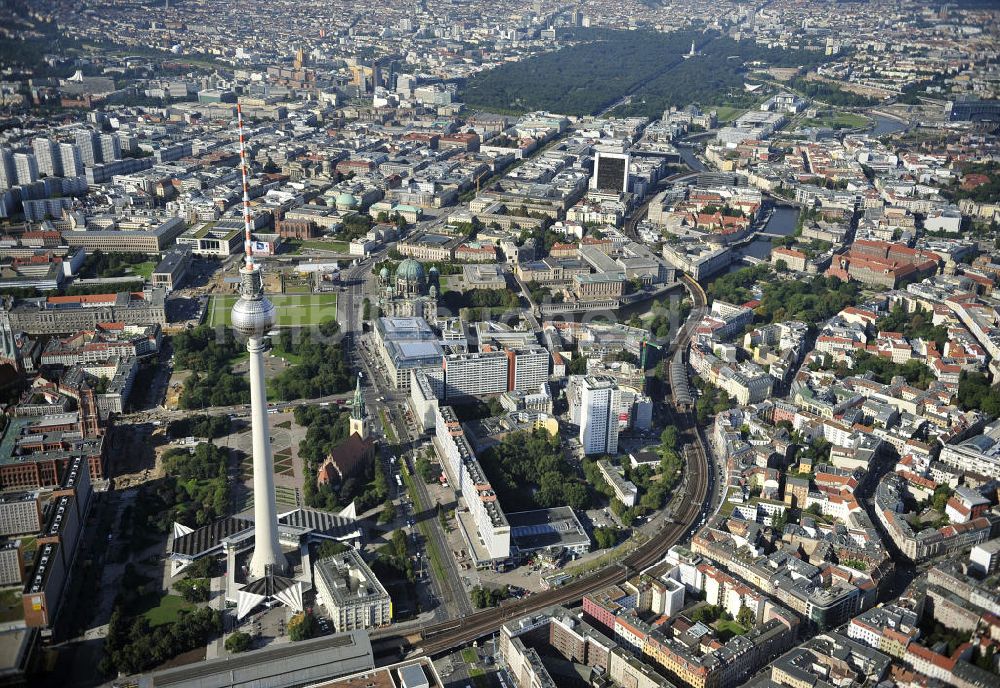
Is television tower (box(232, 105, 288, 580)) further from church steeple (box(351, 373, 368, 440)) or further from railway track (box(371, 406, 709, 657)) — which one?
church steeple (box(351, 373, 368, 440))

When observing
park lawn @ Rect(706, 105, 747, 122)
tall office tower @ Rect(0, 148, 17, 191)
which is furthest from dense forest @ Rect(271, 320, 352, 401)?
park lawn @ Rect(706, 105, 747, 122)

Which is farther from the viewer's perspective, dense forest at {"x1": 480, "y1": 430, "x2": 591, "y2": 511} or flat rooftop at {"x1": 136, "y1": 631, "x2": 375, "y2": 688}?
dense forest at {"x1": 480, "y1": 430, "x2": 591, "y2": 511}

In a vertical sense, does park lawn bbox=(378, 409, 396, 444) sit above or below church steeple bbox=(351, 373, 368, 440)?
below

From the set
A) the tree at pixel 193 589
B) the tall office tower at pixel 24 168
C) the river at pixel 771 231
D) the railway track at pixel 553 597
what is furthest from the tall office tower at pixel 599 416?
the tall office tower at pixel 24 168

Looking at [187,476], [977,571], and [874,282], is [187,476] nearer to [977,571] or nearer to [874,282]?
[977,571]

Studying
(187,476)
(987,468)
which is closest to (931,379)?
(987,468)

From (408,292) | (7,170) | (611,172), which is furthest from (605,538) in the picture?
(7,170)

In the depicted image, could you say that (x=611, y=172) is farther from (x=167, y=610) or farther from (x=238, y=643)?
(x=238, y=643)
